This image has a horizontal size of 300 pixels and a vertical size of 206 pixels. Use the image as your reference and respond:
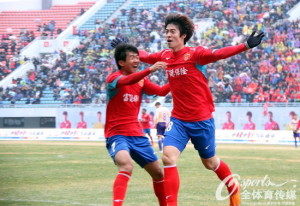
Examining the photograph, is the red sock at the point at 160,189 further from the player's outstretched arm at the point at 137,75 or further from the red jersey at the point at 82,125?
the red jersey at the point at 82,125

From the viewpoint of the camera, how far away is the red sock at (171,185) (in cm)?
876

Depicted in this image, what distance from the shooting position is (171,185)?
884cm

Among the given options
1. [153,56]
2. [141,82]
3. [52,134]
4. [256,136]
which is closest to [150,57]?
[153,56]

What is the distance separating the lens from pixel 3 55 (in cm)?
5331

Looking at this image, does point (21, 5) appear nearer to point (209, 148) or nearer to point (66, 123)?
point (66, 123)

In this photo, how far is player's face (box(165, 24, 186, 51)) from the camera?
9422 mm

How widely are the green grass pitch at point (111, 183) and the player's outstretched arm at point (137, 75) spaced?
8.70ft

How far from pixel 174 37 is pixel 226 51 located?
1.11 m

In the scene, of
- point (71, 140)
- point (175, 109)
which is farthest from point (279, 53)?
point (175, 109)

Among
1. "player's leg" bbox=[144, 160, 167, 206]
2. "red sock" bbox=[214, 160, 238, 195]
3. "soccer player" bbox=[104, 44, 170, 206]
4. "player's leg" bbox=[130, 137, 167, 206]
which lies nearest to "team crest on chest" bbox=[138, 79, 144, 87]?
"soccer player" bbox=[104, 44, 170, 206]

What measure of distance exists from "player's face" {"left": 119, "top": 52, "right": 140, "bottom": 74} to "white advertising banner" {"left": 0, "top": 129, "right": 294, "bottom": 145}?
25.5m

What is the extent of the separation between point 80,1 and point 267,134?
31.9m

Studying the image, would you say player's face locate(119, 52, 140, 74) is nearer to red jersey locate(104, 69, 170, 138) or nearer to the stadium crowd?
red jersey locate(104, 69, 170, 138)

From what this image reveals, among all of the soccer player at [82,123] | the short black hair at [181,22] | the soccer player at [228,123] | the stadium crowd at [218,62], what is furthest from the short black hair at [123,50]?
the soccer player at [82,123]
